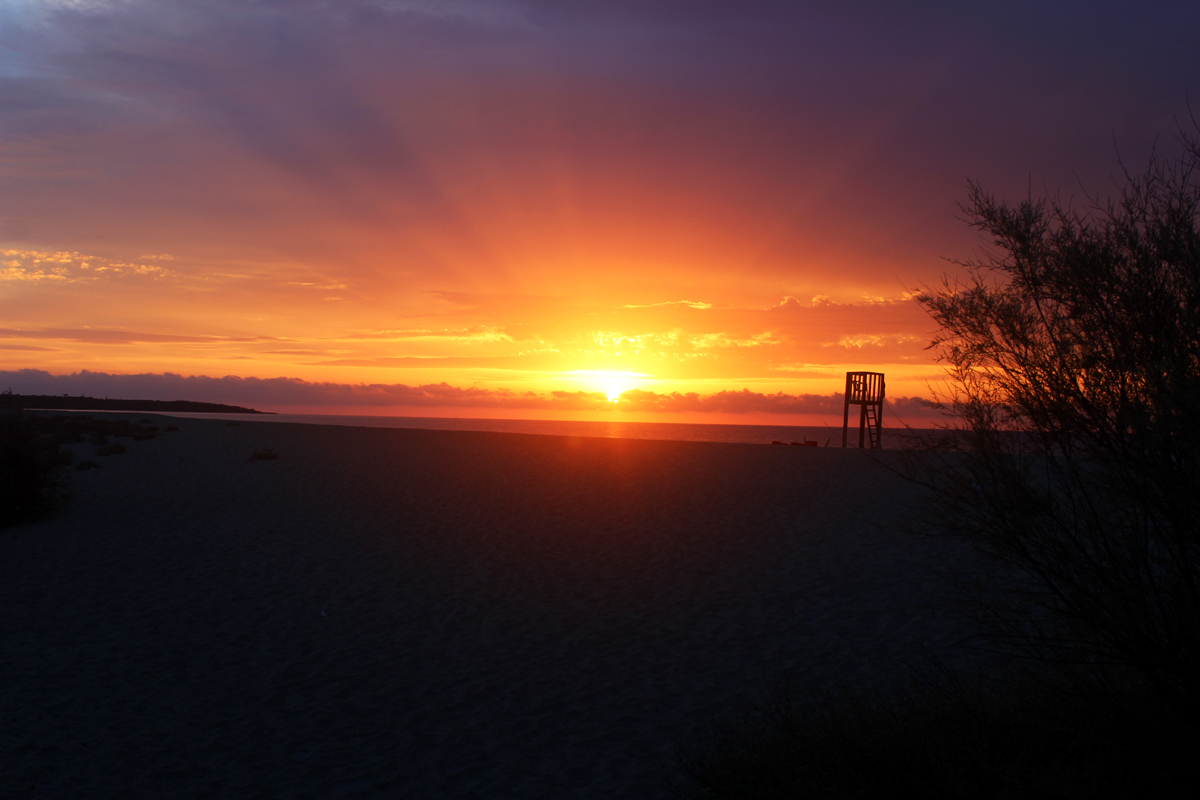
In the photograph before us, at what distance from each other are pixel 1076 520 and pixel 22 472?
16745mm

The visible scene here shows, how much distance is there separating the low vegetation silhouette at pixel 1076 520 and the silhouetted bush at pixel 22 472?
14656 mm

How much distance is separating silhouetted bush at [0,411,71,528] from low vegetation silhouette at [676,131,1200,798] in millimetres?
14656

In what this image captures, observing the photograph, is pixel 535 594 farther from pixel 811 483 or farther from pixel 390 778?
pixel 811 483

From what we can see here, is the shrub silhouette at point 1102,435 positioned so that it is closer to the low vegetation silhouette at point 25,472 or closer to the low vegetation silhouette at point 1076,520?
the low vegetation silhouette at point 1076,520

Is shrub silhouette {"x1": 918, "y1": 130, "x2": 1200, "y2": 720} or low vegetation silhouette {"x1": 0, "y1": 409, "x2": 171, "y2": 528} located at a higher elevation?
shrub silhouette {"x1": 918, "y1": 130, "x2": 1200, "y2": 720}

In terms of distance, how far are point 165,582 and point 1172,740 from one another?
10695 millimetres

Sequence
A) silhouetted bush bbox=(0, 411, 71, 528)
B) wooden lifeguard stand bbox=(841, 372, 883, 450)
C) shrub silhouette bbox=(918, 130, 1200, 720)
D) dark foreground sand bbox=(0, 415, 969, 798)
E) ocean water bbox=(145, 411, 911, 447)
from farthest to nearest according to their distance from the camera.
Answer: ocean water bbox=(145, 411, 911, 447) < wooden lifeguard stand bbox=(841, 372, 883, 450) < silhouetted bush bbox=(0, 411, 71, 528) < dark foreground sand bbox=(0, 415, 969, 798) < shrub silhouette bbox=(918, 130, 1200, 720)

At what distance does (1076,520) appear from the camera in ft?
11.9

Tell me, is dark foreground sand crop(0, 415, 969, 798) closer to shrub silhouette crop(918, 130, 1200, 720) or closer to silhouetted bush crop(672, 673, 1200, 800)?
silhouetted bush crop(672, 673, 1200, 800)

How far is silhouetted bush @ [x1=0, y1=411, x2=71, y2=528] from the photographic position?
506 inches

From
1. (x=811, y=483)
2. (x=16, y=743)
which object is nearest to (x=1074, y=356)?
(x=16, y=743)

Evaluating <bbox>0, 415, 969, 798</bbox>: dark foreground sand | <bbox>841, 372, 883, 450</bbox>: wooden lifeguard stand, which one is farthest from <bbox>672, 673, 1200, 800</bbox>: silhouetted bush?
<bbox>841, 372, 883, 450</bbox>: wooden lifeguard stand

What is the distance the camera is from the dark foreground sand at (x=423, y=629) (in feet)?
15.7

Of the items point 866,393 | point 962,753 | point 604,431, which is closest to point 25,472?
point 962,753
